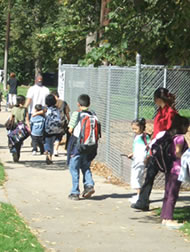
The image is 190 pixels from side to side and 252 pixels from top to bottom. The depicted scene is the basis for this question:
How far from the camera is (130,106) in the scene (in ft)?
40.1

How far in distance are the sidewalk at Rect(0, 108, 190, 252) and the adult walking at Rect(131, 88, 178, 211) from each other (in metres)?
0.17

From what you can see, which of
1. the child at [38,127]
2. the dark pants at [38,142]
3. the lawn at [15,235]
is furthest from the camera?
the dark pants at [38,142]

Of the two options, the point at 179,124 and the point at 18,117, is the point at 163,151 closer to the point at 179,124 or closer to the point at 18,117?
the point at 179,124

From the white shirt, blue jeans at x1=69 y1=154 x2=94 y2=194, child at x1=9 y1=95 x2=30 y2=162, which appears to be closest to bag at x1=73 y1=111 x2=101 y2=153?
blue jeans at x1=69 y1=154 x2=94 y2=194

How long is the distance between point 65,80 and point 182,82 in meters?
8.00

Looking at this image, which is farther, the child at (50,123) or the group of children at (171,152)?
the child at (50,123)

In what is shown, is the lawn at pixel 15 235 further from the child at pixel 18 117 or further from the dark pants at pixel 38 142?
the dark pants at pixel 38 142

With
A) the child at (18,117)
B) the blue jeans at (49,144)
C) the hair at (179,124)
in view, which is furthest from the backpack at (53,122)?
the hair at (179,124)

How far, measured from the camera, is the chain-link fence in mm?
11891

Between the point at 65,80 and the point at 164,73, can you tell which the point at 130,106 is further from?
the point at 65,80

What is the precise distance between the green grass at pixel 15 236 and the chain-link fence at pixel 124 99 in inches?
152

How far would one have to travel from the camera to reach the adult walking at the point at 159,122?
9.39 meters

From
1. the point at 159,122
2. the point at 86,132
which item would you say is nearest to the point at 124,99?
the point at 86,132

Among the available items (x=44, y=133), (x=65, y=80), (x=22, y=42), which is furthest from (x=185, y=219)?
(x=22, y=42)
